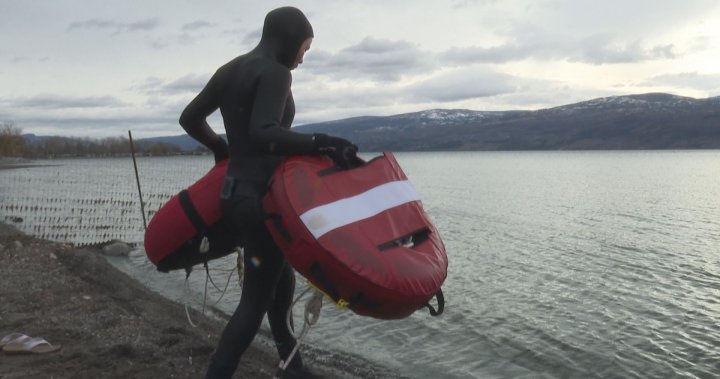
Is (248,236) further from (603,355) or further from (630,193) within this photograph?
(630,193)

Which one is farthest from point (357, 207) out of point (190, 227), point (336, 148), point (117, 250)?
point (117, 250)

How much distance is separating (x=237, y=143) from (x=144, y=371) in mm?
2736

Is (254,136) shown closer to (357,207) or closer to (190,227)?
(357,207)

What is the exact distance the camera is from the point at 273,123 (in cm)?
343

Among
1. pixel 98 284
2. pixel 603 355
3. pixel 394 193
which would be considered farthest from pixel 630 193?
pixel 394 193

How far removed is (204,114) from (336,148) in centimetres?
114

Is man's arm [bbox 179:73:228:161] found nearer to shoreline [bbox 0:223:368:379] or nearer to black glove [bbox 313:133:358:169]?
black glove [bbox 313:133:358:169]

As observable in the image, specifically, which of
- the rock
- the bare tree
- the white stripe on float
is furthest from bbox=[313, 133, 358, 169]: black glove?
the bare tree

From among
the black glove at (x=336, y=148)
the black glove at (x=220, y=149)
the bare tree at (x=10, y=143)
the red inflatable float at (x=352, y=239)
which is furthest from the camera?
the bare tree at (x=10, y=143)

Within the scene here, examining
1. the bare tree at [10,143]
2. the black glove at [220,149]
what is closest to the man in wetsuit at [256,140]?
the black glove at [220,149]

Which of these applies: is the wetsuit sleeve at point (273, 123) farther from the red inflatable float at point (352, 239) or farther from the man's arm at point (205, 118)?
the man's arm at point (205, 118)

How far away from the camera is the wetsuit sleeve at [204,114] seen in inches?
156

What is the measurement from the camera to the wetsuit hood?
368 centimetres

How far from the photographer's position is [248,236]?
12.2ft
